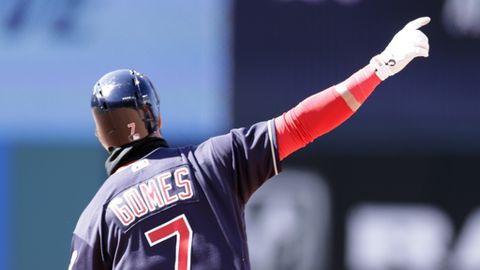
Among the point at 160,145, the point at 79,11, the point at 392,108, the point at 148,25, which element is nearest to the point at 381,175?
the point at 392,108

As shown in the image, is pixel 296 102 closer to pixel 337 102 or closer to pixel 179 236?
pixel 337 102

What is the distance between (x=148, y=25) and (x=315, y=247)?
1730 mm

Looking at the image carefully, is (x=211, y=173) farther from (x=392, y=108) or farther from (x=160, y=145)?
(x=392, y=108)

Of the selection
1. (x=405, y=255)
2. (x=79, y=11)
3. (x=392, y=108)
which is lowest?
(x=405, y=255)

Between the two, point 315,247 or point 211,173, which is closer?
point 211,173

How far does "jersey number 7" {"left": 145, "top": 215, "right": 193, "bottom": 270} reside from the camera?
322 cm

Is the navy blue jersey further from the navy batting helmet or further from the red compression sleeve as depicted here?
the navy batting helmet

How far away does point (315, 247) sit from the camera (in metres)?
6.29

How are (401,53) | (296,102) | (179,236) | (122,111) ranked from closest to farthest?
(179,236), (401,53), (122,111), (296,102)

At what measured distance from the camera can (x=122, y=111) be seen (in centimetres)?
350

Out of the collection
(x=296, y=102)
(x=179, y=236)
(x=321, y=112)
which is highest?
(x=321, y=112)

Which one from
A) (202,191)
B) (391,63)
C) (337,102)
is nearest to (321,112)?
(337,102)

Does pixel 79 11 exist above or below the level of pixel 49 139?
above

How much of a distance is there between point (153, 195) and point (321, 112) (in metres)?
0.60
